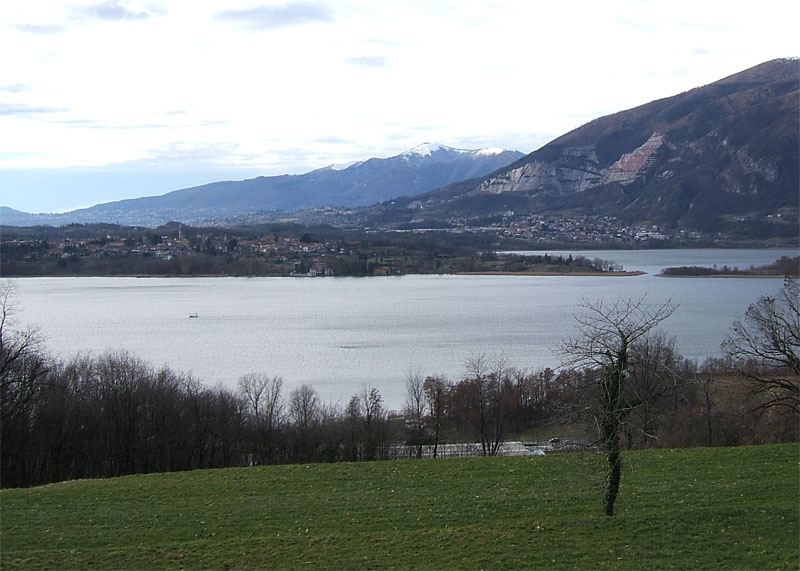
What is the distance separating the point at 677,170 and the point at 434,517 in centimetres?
10720

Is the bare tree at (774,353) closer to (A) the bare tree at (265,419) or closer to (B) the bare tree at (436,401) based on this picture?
(B) the bare tree at (436,401)

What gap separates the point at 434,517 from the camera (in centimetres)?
609

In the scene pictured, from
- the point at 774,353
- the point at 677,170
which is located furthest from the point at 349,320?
the point at 677,170

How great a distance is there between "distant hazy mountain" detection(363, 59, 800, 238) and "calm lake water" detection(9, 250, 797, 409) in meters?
42.4

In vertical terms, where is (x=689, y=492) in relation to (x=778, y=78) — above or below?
below

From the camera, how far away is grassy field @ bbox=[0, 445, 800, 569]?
17.1 feet

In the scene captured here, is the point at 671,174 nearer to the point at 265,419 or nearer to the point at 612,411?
the point at 265,419

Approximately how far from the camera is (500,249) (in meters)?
75.2

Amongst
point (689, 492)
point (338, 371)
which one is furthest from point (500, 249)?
point (689, 492)

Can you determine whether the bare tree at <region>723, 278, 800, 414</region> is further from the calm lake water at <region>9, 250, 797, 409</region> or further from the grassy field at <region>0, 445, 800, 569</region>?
the calm lake water at <region>9, 250, 797, 409</region>

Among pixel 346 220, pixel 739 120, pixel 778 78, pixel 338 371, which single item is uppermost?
pixel 778 78

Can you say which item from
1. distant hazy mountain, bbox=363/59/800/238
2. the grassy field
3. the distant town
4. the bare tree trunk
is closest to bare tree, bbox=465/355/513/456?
the grassy field

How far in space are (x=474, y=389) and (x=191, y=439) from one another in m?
4.92

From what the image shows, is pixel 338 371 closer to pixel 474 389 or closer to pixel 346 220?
pixel 474 389
